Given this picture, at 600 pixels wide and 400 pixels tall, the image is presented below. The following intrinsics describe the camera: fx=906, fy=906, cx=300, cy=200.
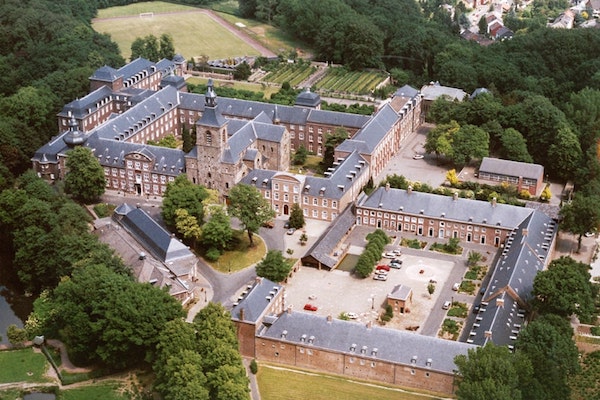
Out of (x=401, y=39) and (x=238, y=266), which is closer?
(x=238, y=266)

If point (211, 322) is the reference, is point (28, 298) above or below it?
below

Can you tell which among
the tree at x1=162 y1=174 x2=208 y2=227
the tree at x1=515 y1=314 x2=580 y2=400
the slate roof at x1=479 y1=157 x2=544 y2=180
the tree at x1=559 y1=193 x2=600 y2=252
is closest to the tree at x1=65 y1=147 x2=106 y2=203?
the tree at x1=162 y1=174 x2=208 y2=227

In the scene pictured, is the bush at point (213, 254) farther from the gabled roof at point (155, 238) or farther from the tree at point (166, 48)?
the tree at point (166, 48)

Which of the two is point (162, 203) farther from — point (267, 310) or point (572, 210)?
point (572, 210)

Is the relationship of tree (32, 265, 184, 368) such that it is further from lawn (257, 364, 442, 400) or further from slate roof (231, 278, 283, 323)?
lawn (257, 364, 442, 400)

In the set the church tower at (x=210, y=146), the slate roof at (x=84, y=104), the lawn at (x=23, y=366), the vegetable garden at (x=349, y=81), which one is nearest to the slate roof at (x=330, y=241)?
the church tower at (x=210, y=146)

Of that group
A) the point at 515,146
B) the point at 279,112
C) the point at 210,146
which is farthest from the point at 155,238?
the point at 515,146

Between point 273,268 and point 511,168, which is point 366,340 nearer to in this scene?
point 273,268

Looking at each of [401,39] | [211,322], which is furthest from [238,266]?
[401,39]
